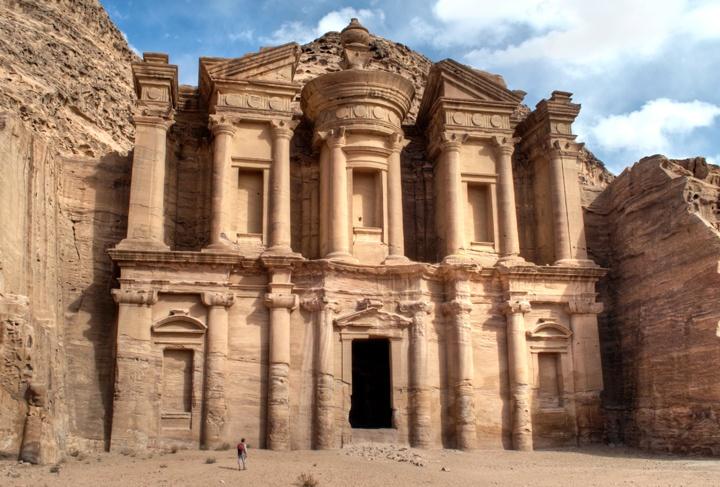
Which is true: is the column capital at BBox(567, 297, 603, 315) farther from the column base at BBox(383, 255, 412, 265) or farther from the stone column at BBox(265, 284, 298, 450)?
the stone column at BBox(265, 284, 298, 450)

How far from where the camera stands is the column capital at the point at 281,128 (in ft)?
75.7

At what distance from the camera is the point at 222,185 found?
72.7ft

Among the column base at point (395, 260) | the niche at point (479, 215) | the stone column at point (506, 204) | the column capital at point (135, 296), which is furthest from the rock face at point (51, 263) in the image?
the stone column at point (506, 204)

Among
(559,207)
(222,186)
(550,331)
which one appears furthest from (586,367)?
(222,186)

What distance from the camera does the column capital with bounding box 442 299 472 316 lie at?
72.1ft

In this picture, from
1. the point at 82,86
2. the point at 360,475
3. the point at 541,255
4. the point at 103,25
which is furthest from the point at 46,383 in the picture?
the point at 103,25

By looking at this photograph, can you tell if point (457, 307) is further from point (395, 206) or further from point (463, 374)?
point (395, 206)

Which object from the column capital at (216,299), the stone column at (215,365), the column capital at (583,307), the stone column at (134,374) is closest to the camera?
the stone column at (134,374)

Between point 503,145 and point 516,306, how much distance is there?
17.6 ft

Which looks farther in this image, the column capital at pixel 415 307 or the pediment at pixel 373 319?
the column capital at pixel 415 307

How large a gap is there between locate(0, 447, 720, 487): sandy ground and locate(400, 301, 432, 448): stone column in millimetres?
763

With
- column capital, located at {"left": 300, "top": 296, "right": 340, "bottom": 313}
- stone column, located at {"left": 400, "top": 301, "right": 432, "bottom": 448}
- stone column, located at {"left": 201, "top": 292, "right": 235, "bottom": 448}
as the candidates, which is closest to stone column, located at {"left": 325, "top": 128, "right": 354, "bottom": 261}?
column capital, located at {"left": 300, "top": 296, "right": 340, "bottom": 313}

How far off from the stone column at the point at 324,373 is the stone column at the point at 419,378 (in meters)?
2.19

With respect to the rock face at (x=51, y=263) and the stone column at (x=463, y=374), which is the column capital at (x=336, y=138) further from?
the rock face at (x=51, y=263)
